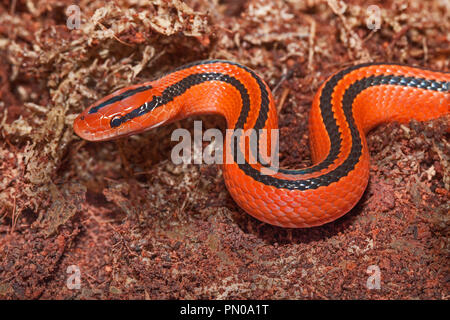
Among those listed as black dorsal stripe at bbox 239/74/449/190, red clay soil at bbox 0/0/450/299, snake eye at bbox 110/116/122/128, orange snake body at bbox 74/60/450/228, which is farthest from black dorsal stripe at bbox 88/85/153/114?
black dorsal stripe at bbox 239/74/449/190

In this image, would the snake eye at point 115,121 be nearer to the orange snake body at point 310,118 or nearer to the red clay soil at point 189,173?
the orange snake body at point 310,118

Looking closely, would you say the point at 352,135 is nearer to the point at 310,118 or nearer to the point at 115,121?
the point at 310,118

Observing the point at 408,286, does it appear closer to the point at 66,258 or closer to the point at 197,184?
the point at 197,184

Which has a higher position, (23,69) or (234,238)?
(23,69)

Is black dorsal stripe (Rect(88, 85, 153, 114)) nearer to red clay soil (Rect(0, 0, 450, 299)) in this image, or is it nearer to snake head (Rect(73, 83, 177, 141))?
snake head (Rect(73, 83, 177, 141))
